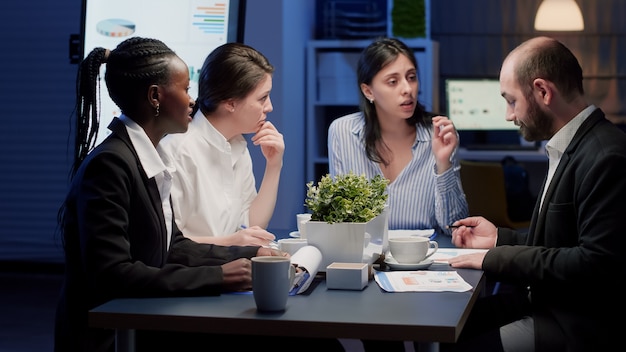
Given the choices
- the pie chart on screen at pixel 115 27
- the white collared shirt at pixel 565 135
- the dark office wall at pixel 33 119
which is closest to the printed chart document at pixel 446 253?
the white collared shirt at pixel 565 135

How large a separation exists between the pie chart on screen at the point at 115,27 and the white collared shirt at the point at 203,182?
0.88m

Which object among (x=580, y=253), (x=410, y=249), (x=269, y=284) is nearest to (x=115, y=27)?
(x=410, y=249)

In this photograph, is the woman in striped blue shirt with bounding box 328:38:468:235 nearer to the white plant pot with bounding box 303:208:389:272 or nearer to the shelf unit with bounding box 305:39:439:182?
the white plant pot with bounding box 303:208:389:272

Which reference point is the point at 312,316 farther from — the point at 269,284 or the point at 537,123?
the point at 537,123

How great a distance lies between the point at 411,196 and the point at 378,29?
119 inches

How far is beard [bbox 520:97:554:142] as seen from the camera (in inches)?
92.2

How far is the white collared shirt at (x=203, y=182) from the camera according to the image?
2.82m

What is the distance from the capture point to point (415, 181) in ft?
10.9

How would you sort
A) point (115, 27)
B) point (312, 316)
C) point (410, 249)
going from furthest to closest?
point (115, 27)
point (410, 249)
point (312, 316)

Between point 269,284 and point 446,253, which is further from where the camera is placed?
point 446,253

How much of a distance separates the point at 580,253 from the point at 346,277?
1.82 ft

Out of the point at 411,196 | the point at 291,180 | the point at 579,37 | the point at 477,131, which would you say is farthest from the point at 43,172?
the point at 579,37

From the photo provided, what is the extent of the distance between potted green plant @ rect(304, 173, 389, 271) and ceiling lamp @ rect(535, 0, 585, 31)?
476cm

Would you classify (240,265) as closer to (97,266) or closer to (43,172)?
(97,266)
